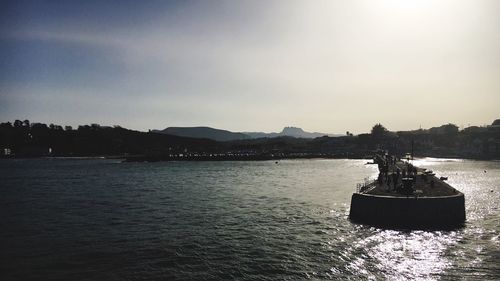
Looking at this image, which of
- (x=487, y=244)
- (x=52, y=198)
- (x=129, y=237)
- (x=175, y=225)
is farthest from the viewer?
(x=52, y=198)

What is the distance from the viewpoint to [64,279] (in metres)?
23.2

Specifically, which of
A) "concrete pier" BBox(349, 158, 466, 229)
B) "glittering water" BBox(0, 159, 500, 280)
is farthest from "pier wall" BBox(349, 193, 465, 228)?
"glittering water" BBox(0, 159, 500, 280)

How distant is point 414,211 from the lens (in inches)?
1428

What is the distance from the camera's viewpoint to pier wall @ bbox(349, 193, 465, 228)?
36219mm

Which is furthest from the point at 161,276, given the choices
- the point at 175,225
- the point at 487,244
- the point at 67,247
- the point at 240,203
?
the point at 240,203

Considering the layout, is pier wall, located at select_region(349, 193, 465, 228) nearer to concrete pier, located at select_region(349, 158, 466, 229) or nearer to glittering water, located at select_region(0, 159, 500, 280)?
concrete pier, located at select_region(349, 158, 466, 229)

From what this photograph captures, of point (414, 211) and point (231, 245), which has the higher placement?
point (414, 211)

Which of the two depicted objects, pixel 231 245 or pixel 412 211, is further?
pixel 412 211

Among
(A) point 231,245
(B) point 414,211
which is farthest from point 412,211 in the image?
(A) point 231,245

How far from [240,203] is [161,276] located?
107ft

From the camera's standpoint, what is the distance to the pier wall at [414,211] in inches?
1426

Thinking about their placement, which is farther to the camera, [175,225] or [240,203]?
[240,203]

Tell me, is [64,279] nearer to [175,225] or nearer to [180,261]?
[180,261]

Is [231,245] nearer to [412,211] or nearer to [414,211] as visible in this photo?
[412,211]
